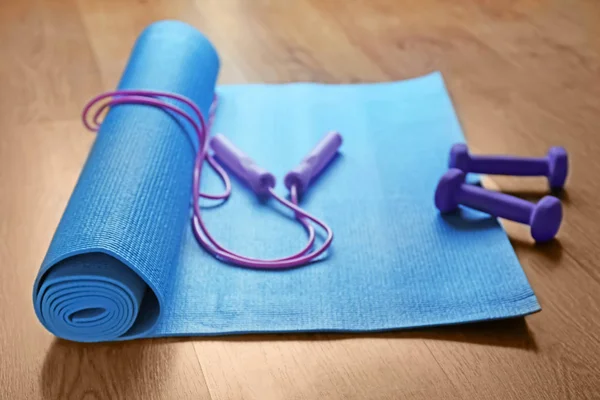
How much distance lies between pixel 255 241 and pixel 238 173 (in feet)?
0.59

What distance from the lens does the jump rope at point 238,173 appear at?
0.98 meters

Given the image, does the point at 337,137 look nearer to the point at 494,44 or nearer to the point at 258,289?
the point at 258,289

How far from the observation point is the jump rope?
0.98 meters

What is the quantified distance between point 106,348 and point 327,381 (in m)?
0.30

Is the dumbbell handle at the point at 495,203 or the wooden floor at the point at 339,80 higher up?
the dumbbell handle at the point at 495,203

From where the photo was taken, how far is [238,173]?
3.80 feet

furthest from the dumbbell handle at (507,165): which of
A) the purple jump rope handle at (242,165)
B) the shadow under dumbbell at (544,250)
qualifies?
the purple jump rope handle at (242,165)

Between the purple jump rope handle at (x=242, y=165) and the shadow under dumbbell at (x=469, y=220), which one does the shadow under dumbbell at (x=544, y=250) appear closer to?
the shadow under dumbbell at (x=469, y=220)

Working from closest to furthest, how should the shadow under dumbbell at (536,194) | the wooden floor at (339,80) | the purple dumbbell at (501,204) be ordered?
the wooden floor at (339,80) → the purple dumbbell at (501,204) → the shadow under dumbbell at (536,194)

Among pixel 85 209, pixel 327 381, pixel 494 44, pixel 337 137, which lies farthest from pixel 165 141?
pixel 494 44

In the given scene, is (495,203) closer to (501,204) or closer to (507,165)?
(501,204)

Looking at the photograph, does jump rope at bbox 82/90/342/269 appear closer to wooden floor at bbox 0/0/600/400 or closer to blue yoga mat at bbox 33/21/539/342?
blue yoga mat at bbox 33/21/539/342

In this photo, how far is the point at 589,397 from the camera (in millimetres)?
782

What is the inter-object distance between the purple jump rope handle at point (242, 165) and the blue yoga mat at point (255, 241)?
0.08 ft
